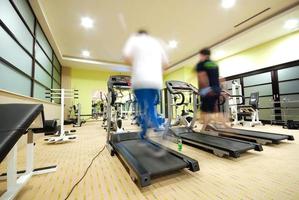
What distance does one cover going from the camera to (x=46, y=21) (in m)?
3.79

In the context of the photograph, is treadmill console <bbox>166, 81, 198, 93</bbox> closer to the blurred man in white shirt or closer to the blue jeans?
the blue jeans

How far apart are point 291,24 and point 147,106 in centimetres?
578

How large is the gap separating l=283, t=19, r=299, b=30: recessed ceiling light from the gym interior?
0.15ft

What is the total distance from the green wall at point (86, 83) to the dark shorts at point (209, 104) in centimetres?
647

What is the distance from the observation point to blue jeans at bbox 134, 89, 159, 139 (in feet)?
3.14

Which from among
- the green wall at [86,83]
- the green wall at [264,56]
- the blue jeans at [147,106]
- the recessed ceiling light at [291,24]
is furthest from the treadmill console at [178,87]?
the green wall at [86,83]

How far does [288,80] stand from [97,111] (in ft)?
28.1

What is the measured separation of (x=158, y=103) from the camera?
1.19m

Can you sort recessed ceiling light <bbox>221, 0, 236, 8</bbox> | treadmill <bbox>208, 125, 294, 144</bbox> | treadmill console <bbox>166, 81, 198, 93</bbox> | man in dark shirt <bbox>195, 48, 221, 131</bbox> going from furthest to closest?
recessed ceiling light <bbox>221, 0, 236, 8</bbox>, treadmill console <bbox>166, 81, 198, 93</bbox>, treadmill <bbox>208, 125, 294, 144</bbox>, man in dark shirt <bbox>195, 48, 221, 131</bbox>

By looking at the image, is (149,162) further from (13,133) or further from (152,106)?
(13,133)

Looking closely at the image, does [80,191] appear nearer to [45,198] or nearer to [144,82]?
[45,198]

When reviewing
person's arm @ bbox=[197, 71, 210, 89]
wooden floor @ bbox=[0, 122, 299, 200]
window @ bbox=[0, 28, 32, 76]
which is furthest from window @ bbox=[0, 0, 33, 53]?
person's arm @ bbox=[197, 71, 210, 89]

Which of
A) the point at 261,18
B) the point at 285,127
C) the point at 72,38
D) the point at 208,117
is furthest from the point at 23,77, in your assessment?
the point at 285,127

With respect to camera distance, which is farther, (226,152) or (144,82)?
(226,152)
